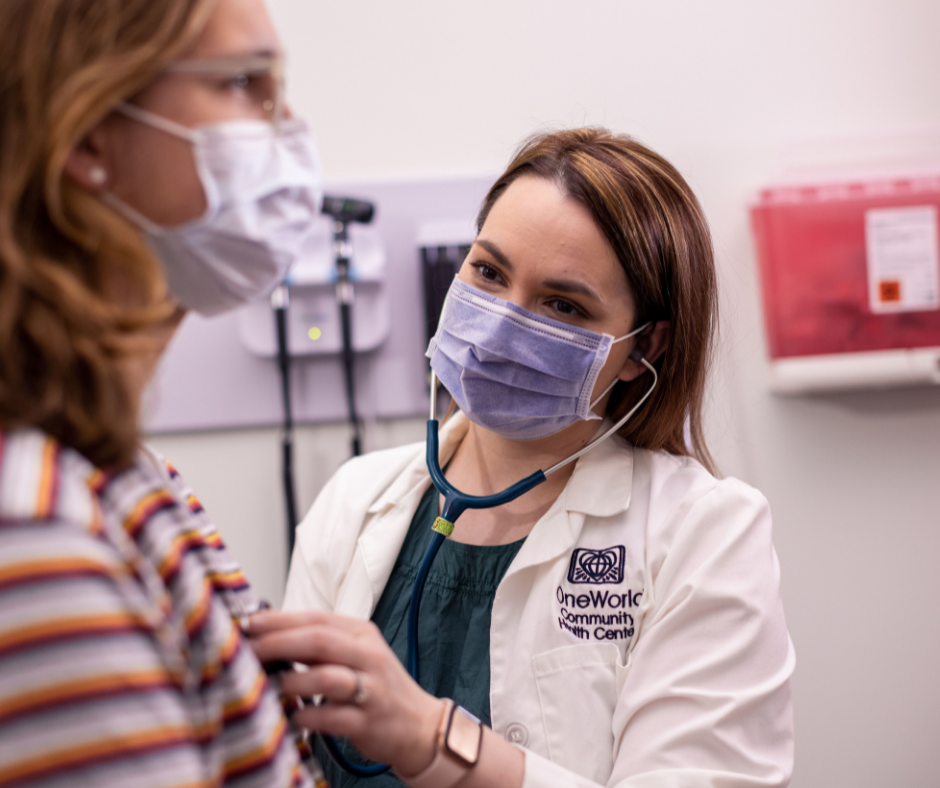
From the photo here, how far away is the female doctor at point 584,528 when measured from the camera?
0.90 m

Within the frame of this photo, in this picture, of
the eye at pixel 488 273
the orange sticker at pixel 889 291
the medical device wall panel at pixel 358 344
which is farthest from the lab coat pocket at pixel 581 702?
the orange sticker at pixel 889 291

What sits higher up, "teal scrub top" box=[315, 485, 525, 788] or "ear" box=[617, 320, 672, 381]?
"ear" box=[617, 320, 672, 381]

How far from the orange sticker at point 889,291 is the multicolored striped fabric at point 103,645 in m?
1.46

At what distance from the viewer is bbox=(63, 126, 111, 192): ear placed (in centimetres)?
52

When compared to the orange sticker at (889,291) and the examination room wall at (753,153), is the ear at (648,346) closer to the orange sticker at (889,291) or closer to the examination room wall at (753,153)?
the examination room wall at (753,153)

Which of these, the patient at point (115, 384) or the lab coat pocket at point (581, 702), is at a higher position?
the patient at point (115, 384)

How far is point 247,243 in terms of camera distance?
0.63 metres

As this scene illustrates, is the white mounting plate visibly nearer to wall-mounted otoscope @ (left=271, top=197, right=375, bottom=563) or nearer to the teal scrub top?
wall-mounted otoscope @ (left=271, top=197, right=375, bottom=563)

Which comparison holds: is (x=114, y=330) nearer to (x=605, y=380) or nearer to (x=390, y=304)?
(x=605, y=380)

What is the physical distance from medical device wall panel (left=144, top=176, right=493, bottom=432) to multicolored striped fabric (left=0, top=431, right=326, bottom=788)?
44.0 inches

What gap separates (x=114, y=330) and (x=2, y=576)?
0.56 feet

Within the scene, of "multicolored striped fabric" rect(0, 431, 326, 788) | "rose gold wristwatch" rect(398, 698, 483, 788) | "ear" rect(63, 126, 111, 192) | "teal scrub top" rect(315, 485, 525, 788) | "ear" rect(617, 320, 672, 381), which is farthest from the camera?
"ear" rect(617, 320, 672, 381)

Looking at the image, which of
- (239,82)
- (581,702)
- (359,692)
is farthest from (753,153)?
(359,692)

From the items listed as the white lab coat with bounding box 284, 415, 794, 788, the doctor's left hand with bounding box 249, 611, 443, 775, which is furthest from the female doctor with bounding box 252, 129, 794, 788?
the doctor's left hand with bounding box 249, 611, 443, 775
